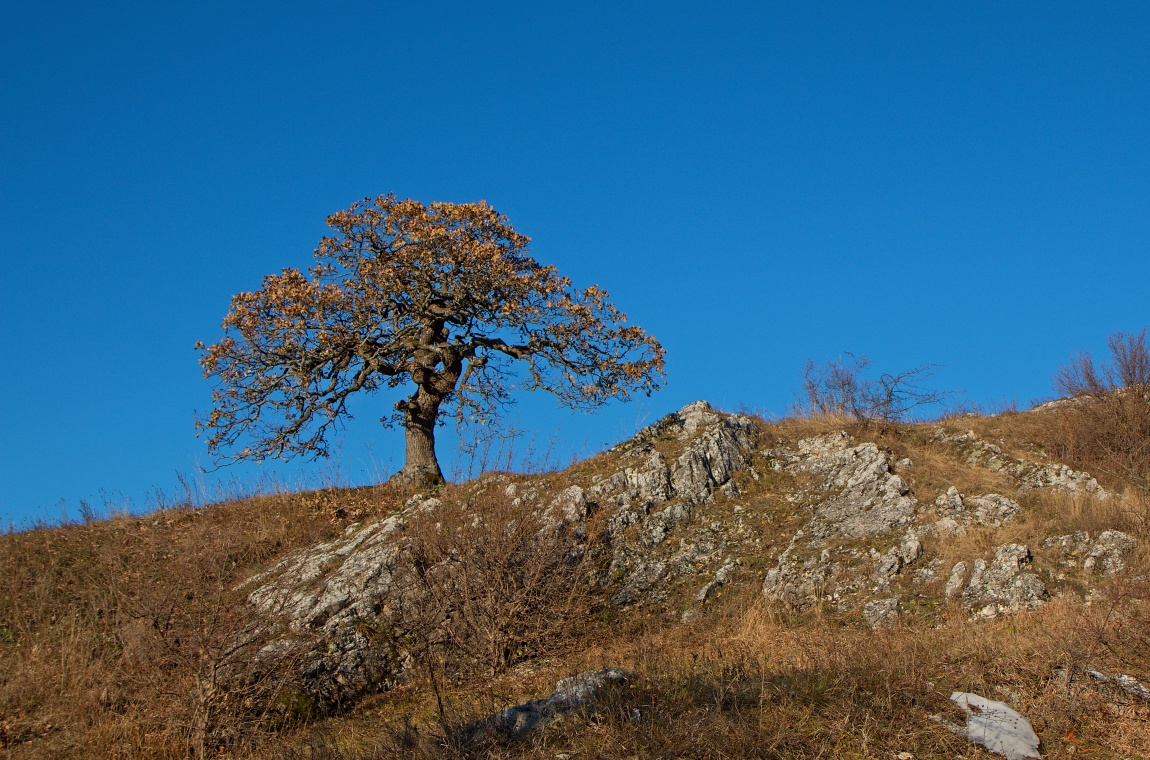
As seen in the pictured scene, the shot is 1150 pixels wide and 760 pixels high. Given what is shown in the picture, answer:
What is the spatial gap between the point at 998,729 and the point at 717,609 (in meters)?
6.07

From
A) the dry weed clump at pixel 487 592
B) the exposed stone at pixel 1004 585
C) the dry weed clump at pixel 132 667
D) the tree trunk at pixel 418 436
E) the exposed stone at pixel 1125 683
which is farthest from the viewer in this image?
the tree trunk at pixel 418 436

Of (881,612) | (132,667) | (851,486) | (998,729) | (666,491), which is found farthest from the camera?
(666,491)

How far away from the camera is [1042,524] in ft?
47.4

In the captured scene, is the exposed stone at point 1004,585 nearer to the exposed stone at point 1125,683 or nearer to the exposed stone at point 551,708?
the exposed stone at point 1125,683

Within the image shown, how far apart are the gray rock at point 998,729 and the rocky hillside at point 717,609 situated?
0.15 feet

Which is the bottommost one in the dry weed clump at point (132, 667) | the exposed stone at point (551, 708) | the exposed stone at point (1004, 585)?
the exposed stone at point (1004, 585)

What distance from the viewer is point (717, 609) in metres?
13.8

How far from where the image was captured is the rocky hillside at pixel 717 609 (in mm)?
8344

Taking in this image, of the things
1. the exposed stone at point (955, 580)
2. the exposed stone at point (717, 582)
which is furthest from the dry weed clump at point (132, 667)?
the exposed stone at point (955, 580)

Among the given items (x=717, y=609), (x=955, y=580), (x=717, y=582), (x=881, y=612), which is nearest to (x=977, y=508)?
(x=955, y=580)

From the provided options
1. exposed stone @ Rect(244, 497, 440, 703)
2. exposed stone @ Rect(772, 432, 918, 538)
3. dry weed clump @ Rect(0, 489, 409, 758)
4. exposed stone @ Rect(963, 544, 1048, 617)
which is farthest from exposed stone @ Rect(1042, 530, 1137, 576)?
dry weed clump @ Rect(0, 489, 409, 758)

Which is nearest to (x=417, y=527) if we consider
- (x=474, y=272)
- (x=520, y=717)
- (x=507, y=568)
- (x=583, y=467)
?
(x=507, y=568)

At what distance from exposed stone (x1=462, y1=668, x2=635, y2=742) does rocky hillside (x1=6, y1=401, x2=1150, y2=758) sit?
3cm

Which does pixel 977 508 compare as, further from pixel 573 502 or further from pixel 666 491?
pixel 573 502
